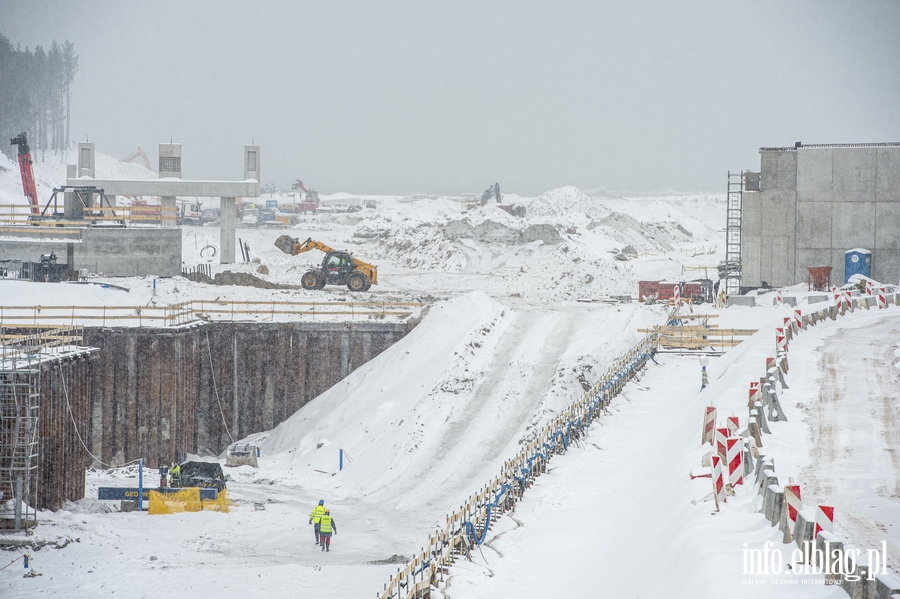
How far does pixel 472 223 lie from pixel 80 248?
35.4 metres

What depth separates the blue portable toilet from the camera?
41.8 metres

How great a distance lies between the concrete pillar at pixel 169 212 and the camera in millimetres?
49469

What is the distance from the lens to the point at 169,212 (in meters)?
51.6

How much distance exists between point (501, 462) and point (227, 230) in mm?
33663

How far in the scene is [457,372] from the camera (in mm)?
29859

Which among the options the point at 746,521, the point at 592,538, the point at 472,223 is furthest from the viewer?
the point at 472,223

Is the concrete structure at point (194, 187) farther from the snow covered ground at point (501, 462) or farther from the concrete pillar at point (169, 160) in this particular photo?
the snow covered ground at point (501, 462)

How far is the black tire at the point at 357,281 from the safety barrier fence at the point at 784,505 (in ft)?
87.9

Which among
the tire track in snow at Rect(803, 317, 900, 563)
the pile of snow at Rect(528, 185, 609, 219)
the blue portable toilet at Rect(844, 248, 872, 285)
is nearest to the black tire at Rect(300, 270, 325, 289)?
the blue portable toilet at Rect(844, 248, 872, 285)

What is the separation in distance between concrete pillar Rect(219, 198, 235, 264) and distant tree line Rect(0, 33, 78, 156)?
76402 millimetres

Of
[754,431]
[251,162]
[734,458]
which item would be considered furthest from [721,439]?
[251,162]

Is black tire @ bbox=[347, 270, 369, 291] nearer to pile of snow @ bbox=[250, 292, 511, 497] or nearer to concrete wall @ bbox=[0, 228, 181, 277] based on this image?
concrete wall @ bbox=[0, 228, 181, 277]

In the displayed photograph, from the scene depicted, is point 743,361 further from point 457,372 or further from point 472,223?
point 472,223

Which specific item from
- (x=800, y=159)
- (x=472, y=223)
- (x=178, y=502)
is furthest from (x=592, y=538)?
(x=472, y=223)
